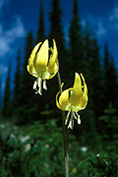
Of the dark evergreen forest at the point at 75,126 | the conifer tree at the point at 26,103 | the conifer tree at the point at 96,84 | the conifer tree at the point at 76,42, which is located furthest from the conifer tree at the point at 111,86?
the conifer tree at the point at 26,103

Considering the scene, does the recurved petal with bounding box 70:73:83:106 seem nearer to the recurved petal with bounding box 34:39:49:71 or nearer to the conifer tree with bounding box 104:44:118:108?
the recurved petal with bounding box 34:39:49:71

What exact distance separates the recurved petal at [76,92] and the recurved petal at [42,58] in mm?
209

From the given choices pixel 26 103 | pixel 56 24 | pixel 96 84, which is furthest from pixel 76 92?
pixel 96 84

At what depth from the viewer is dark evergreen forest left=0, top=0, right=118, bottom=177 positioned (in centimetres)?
174

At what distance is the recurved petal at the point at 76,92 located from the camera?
2.87 ft

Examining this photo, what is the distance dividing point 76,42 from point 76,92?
1882 centimetres

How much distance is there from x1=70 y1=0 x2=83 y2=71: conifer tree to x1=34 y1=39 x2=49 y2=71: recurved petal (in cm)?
1569

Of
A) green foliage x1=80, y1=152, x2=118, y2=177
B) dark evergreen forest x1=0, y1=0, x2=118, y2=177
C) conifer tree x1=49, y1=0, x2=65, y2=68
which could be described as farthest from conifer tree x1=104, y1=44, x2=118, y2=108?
green foliage x1=80, y1=152, x2=118, y2=177

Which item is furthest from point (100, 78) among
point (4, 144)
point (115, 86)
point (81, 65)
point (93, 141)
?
point (4, 144)

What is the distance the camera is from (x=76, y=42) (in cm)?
1884

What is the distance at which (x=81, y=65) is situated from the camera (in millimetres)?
17359

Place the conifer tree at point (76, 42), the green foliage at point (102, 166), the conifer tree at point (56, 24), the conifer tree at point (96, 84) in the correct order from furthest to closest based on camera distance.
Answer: the conifer tree at point (96, 84) < the conifer tree at point (76, 42) < the conifer tree at point (56, 24) < the green foliage at point (102, 166)

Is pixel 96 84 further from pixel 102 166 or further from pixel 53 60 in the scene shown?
pixel 53 60

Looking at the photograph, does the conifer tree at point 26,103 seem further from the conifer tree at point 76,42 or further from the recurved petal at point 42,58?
the recurved petal at point 42,58
